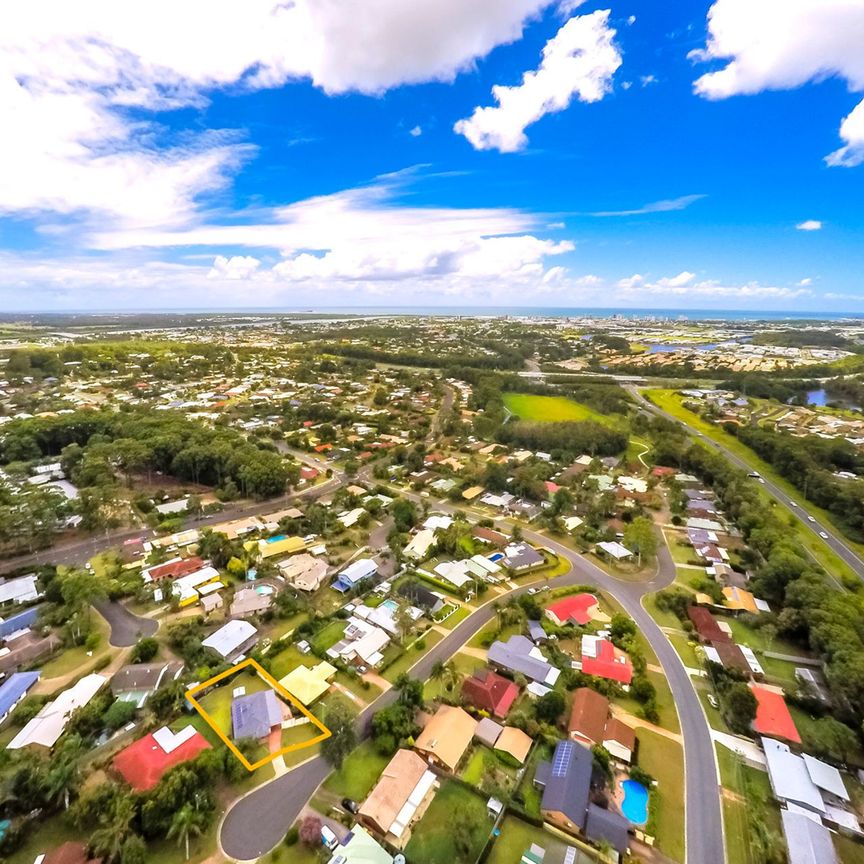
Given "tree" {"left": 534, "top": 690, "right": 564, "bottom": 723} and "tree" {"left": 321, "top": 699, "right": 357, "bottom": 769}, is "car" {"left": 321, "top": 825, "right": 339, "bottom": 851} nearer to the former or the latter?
"tree" {"left": 321, "top": 699, "right": 357, "bottom": 769}

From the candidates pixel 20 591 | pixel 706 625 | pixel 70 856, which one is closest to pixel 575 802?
pixel 706 625

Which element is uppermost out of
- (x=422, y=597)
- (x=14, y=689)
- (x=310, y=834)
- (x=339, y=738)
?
(x=339, y=738)

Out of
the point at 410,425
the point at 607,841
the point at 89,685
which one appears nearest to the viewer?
the point at 607,841

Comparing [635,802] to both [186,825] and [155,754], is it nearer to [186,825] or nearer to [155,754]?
[186,825]

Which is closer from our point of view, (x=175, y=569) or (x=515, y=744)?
(x=515, y=744)

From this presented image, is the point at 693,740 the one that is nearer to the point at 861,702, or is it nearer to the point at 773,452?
the point at 861,702

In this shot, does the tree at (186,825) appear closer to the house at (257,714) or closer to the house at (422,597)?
the house at (257,714)

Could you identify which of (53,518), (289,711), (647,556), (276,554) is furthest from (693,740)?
(53,518)
